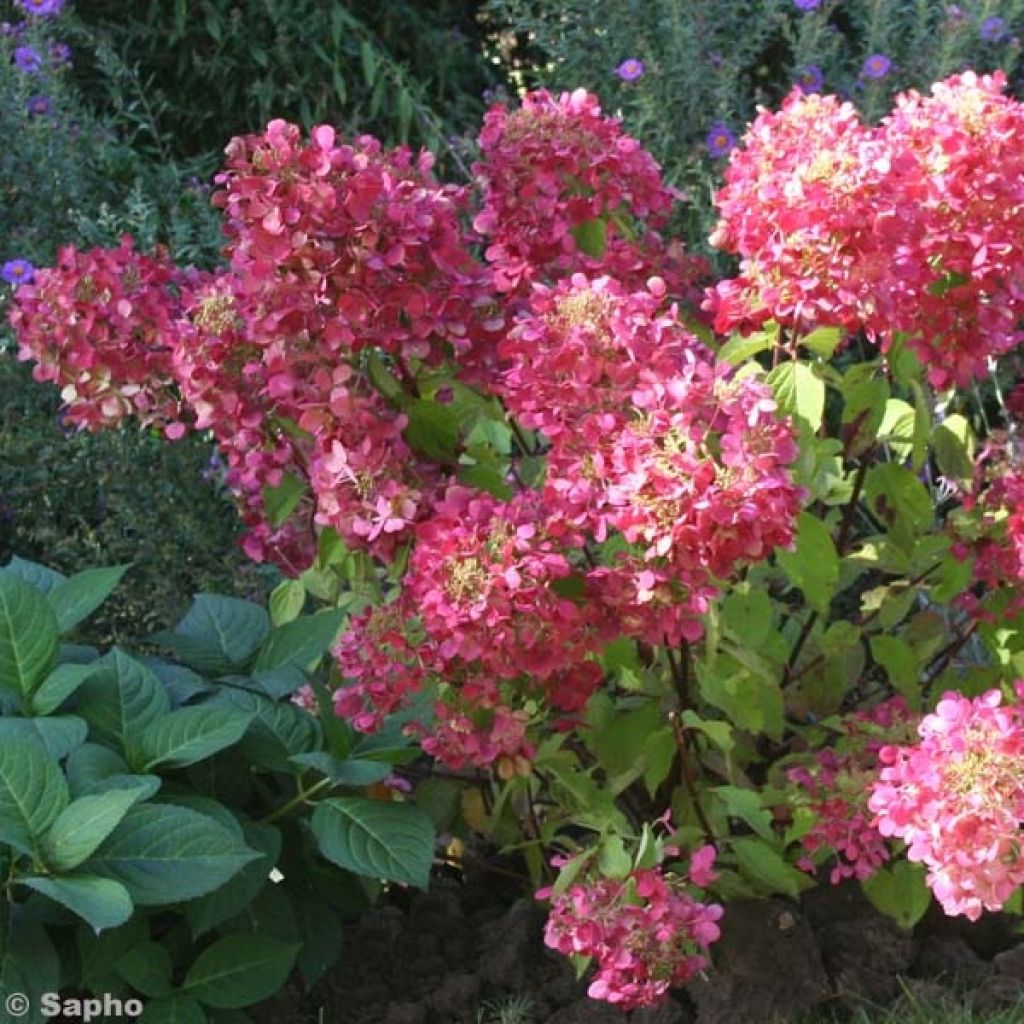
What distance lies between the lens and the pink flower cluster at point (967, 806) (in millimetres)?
1804

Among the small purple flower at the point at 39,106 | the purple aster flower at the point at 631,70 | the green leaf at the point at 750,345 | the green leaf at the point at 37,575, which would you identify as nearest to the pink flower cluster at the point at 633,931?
the green leaf at the point at 750,345

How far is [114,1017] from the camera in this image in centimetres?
221

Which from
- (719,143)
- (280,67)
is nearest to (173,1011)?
(719,143)

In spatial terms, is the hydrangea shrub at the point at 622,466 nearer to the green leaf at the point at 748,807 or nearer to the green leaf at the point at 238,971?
the green leaf at the point at 748,807

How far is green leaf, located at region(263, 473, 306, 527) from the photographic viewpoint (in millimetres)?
2322

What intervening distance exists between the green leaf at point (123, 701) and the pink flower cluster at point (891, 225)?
0.86 metres

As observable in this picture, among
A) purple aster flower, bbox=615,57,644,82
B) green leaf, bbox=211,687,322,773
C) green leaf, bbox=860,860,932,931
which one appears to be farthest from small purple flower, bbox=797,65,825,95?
green leaf, bbox=211,687,322,773

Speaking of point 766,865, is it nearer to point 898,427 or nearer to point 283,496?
point 898,427

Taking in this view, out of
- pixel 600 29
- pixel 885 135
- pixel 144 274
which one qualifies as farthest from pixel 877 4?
pixel 144 274

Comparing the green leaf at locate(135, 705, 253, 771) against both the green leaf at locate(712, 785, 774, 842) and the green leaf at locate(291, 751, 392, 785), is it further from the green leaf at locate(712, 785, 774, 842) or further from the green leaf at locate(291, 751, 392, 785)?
the green leaf at locate(712, 785, 774, 842)

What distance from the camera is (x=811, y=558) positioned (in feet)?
7.29

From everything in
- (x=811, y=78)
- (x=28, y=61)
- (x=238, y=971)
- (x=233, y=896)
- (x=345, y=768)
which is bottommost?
(x=238, y=971)

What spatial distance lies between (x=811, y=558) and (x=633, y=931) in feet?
1.68

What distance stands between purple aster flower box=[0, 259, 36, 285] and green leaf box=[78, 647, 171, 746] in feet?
5.44
